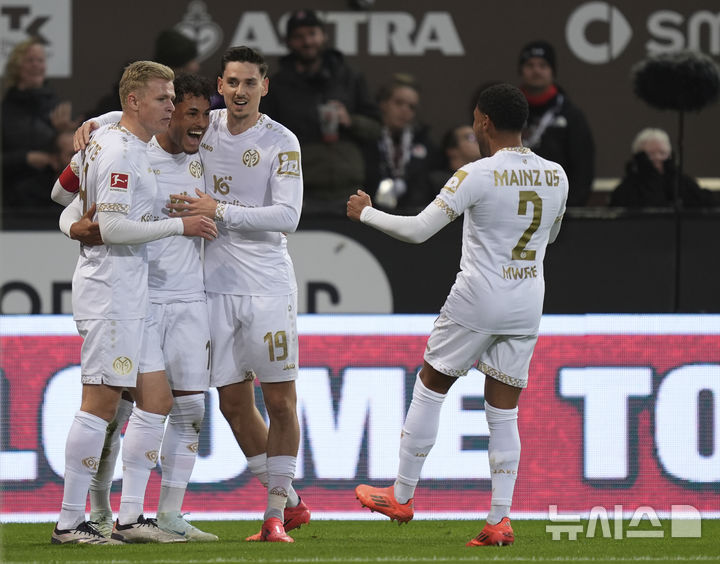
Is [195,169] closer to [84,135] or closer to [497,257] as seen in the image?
[84,135]

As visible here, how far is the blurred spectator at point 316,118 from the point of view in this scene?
29.6 feet

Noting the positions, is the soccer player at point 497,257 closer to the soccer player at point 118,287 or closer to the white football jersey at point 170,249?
the white football jersey at point 170,249

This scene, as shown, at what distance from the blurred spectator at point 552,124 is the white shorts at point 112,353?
3752mm

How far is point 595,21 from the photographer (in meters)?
9.73

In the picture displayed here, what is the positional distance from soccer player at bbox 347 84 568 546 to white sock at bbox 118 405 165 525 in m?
1.25

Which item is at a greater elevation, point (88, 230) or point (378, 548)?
point (88, 230)

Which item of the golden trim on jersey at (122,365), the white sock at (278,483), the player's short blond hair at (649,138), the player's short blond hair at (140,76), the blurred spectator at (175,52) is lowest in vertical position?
the white sock at (278,483)

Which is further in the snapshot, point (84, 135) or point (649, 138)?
point (649, 138)

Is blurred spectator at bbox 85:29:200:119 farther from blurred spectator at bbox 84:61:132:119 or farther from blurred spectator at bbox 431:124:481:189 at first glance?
blurred spectator at bbox 431:124:481:189

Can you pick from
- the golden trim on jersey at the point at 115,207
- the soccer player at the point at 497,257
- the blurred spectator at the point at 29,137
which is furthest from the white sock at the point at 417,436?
the blurred spectator at the point at 29,137

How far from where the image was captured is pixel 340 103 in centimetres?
912

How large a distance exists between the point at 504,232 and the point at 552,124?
3.11m

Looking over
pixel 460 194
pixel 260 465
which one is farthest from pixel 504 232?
pixel 260 465

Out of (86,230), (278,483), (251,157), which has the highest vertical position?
(251,157)
